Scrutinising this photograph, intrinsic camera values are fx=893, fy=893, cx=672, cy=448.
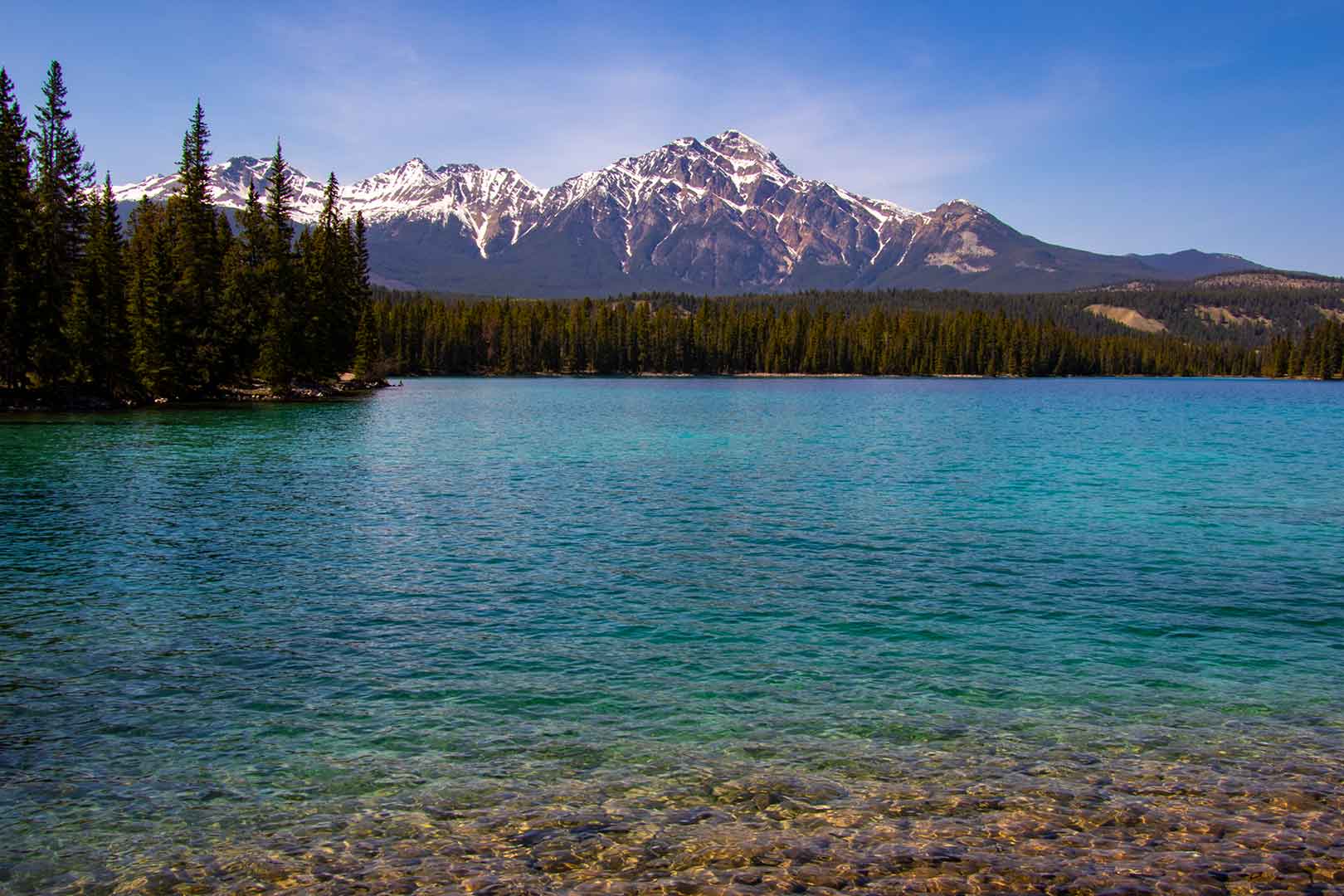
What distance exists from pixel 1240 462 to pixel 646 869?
167ft

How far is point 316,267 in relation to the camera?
112m

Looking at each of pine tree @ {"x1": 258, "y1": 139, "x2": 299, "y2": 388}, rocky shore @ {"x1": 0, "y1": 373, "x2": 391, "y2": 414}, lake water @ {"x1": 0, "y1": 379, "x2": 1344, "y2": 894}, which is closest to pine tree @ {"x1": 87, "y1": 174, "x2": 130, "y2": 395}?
rocky shore @ {"x1": 0, "y1": 373, "x2": 391, "y2": 414}

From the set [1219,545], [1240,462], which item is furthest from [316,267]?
[1219,545]

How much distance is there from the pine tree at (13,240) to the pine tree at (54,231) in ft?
2.45

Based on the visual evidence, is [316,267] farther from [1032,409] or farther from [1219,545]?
[1219,545]

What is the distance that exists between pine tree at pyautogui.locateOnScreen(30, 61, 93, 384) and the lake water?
42.7m

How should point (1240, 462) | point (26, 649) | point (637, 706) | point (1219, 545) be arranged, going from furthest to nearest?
point (1240, 462) → point (1219, 545) → point (26, 649) → point (637, 706)

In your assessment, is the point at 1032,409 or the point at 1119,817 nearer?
the point at 1119,817

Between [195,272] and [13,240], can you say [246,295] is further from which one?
[13,240]

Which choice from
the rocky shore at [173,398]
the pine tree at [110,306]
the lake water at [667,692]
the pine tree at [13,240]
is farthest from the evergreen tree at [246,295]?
the lake water at [667,692]

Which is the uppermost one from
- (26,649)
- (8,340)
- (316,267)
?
(316,267)

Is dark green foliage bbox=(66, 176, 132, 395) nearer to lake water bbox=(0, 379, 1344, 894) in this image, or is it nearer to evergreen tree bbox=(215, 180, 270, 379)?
evergreen tree bbox=(215, 180, 270, 379)

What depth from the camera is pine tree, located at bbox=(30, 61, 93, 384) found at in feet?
232

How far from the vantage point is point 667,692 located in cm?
1428
